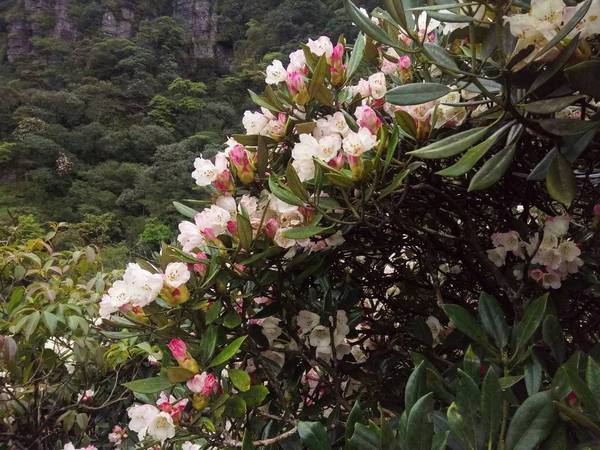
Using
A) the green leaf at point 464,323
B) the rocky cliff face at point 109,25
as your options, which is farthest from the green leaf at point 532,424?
the rocky cliff face at point 109,25

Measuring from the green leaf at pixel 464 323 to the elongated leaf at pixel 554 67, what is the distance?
7.9 inches

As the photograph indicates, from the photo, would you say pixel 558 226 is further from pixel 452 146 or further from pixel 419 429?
pixel 419 429

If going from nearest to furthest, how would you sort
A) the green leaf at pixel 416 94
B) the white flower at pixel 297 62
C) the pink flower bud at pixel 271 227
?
the green leaf at pixel 416 94, the pink flower bud at pixel 271 227, the white flower at pixel 297 62

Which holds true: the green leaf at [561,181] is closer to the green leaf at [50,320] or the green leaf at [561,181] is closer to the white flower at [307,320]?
the white flower at [307,320]

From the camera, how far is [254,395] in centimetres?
56

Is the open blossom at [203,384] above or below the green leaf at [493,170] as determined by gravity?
below

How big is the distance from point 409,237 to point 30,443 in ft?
3.45

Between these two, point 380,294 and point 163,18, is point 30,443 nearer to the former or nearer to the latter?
point 380,294

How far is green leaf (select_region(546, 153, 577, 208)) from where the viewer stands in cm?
42

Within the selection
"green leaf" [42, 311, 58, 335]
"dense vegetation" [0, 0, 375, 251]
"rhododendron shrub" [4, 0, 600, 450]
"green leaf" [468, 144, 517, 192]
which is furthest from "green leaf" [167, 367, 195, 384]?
"dense vegetation" [0, 0, 375, 251]

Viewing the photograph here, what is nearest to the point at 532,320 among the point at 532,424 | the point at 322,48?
the point at 532,424

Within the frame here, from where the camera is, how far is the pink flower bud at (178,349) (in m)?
0.56

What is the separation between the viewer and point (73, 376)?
1.36 metres

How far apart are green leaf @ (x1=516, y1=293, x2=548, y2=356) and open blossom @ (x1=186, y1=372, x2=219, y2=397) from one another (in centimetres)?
31
